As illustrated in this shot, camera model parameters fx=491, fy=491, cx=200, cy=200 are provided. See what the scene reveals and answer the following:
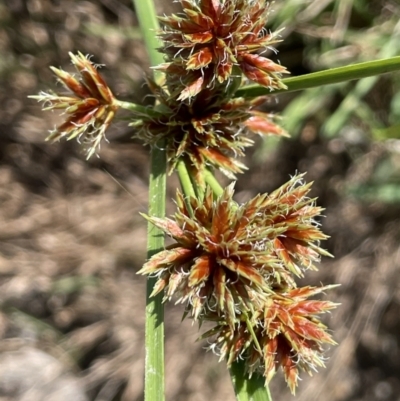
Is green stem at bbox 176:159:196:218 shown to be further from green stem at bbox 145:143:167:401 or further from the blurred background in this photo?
the blurred background

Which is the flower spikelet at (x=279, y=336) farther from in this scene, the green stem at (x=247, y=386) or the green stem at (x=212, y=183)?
the green stem at (x=212, y=183)

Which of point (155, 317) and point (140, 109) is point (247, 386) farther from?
point (140, 109)

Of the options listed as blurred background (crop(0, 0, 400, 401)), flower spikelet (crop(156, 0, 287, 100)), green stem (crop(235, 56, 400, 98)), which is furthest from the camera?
blurred background (crop(0, 0, 400, 401))

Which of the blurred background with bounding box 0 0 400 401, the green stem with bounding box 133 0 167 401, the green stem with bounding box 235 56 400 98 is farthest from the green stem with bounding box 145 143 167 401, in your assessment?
the blurred background with bounding box 0 0 400 401

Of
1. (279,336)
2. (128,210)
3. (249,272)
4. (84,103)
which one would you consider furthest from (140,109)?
(128,210)

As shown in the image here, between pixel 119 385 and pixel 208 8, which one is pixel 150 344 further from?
pixel 119 385

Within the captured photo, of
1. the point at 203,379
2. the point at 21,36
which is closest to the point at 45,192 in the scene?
the point at 21,36
